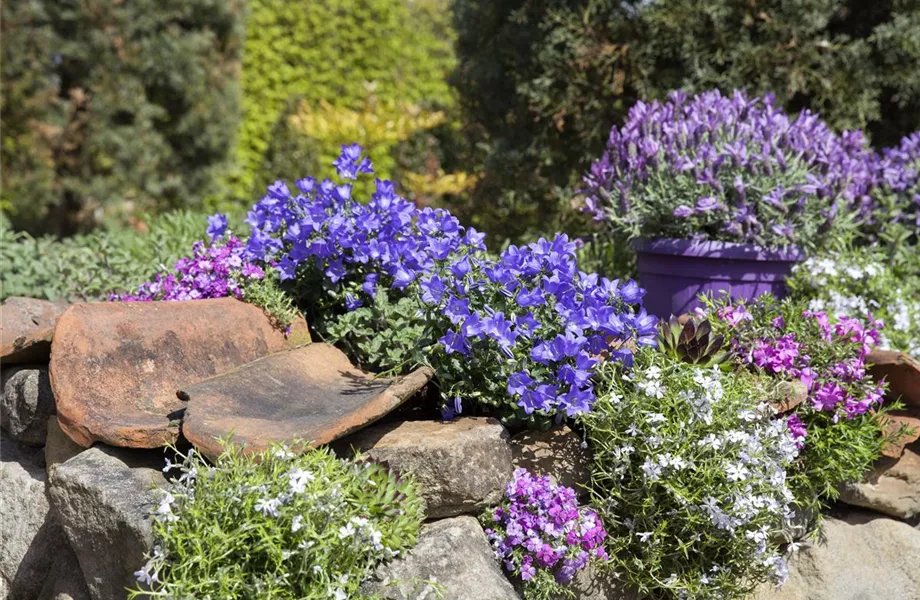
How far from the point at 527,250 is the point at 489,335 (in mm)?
345

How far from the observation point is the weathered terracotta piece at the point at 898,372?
10.0ft

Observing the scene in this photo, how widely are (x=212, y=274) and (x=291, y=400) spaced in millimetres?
835

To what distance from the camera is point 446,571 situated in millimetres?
2248

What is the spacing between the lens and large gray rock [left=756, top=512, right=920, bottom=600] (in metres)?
2.93

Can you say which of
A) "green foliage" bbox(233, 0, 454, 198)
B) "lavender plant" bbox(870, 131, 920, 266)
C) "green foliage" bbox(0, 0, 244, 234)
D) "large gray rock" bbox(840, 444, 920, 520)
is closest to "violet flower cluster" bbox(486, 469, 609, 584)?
"large gray rock" bbox(840, 444, 920, 520)

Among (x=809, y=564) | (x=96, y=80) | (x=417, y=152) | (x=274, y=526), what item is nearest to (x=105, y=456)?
(x=274, y=526)

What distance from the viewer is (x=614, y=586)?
2.59 meters

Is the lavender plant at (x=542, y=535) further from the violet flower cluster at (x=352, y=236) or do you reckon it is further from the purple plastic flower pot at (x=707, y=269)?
the purple plastic flower pot at (x=707, y=269)

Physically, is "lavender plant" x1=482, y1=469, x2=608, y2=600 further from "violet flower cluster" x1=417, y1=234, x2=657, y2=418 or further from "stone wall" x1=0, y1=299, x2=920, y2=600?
"violet flower cluster" x1=417, y1=234, x2=657, y2=418

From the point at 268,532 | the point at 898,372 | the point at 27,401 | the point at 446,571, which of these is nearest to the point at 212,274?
the point at 27,401

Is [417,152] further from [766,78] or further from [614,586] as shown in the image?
[614,586]

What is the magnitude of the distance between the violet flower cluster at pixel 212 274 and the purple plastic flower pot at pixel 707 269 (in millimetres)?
1521

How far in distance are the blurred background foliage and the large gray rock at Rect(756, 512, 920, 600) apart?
1647mm

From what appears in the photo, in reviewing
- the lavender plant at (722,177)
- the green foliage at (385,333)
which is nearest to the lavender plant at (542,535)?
the green foliage at (385,333)
